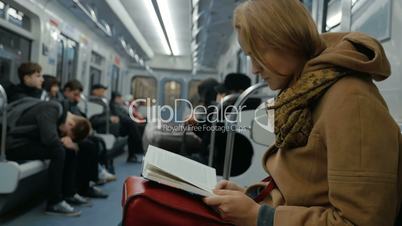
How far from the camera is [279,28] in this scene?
887mm

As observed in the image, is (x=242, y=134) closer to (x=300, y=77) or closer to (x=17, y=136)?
(x=17, y=136)

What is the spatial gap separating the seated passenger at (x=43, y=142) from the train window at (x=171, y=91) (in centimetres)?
1032

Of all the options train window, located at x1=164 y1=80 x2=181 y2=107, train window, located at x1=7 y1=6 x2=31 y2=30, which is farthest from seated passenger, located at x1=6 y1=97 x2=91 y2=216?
train window, located at x1=164 y1=80 x2=181 y2=107

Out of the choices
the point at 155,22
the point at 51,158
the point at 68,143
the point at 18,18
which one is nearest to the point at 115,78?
the point at 155,22

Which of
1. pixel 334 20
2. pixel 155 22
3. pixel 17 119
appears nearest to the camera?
pixel 334 20

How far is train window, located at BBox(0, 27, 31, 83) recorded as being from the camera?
15.4 feet

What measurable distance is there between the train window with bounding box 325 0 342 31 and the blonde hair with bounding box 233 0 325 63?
1565 mm

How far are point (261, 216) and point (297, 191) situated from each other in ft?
0.32

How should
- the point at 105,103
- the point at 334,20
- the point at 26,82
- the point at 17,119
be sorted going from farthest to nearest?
the point at 105,103, the point at 26,82, the point at 17,119, the point at 334,20

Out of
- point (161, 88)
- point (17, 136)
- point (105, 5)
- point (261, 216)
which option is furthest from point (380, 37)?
point (161, 88)

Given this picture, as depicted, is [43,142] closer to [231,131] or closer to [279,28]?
[231,131]

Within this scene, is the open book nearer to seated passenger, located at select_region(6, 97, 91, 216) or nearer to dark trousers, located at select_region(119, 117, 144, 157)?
seated passenger, located at select_region(6, 97, 91, 216)

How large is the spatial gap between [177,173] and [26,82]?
3.66 meters

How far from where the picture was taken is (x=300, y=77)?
90cm
